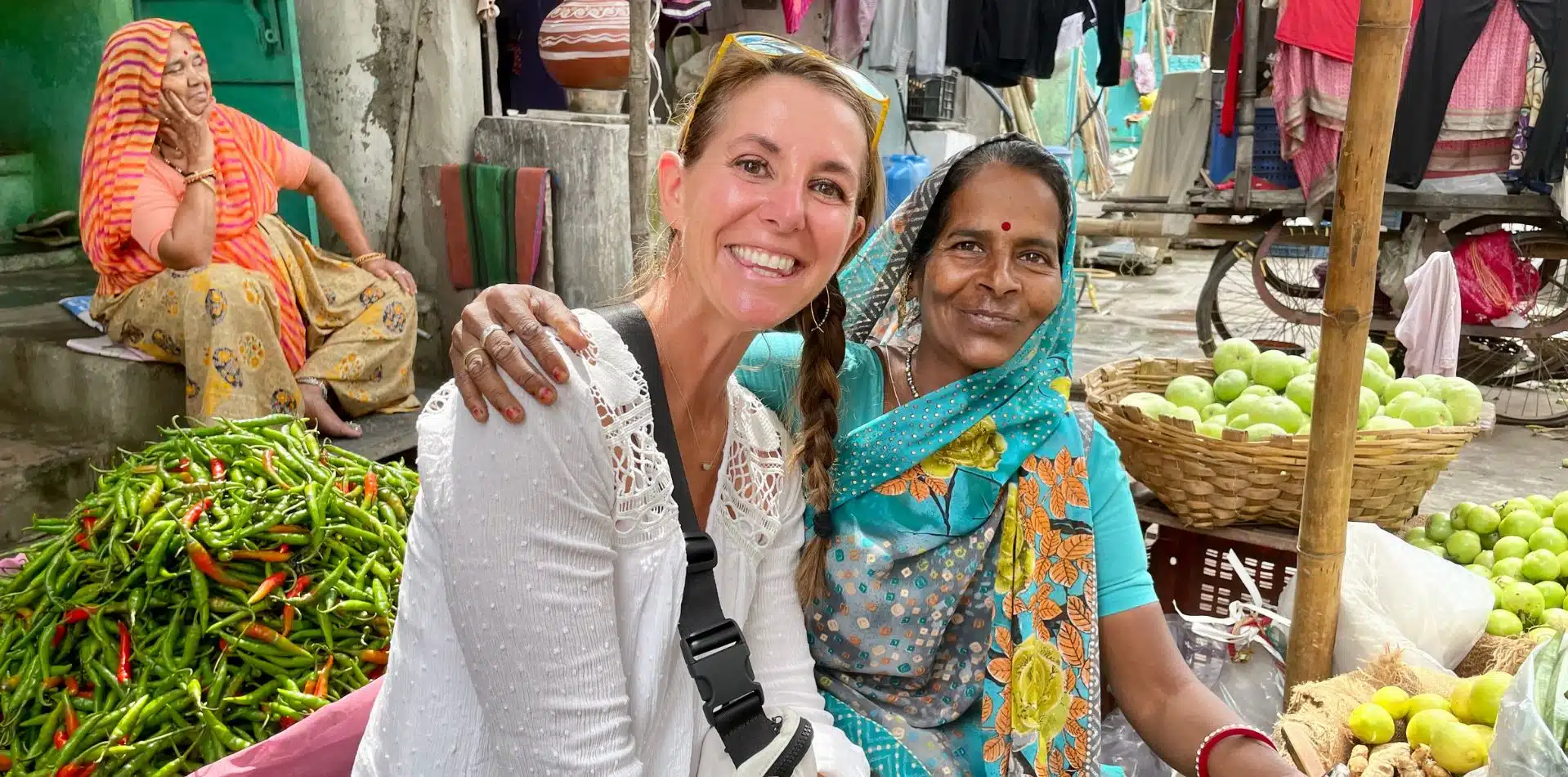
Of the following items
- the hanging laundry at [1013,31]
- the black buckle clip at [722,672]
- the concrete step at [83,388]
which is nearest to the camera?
the black buckle clip at [722,672]

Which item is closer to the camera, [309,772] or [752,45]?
[752,45]

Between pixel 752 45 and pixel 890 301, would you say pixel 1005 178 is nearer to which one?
pixel 890 301

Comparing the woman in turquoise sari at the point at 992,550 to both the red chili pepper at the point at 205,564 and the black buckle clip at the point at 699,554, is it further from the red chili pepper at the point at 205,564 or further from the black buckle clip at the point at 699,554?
the red chili pepper at the point at 205,564

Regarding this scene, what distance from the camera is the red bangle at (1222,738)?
1703 mm

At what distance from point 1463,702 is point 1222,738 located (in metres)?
0.50

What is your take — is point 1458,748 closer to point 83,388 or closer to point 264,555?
point 264,555

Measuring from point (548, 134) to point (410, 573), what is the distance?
3.79m

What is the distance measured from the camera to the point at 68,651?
2135mm

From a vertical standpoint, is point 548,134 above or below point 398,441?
above

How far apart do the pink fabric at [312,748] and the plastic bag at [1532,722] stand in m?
1.74

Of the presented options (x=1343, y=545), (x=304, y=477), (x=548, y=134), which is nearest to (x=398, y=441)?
(x=548, y=134)

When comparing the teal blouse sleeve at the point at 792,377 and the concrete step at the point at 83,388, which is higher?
the teal blouse sleeve at the point at 792,377

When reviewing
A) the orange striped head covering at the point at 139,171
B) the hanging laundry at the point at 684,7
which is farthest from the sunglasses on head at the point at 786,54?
the hanging laundry at the point at 684,7

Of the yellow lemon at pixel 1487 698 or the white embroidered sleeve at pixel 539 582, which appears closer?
the white embroidered sleeve at pixel 539 582
